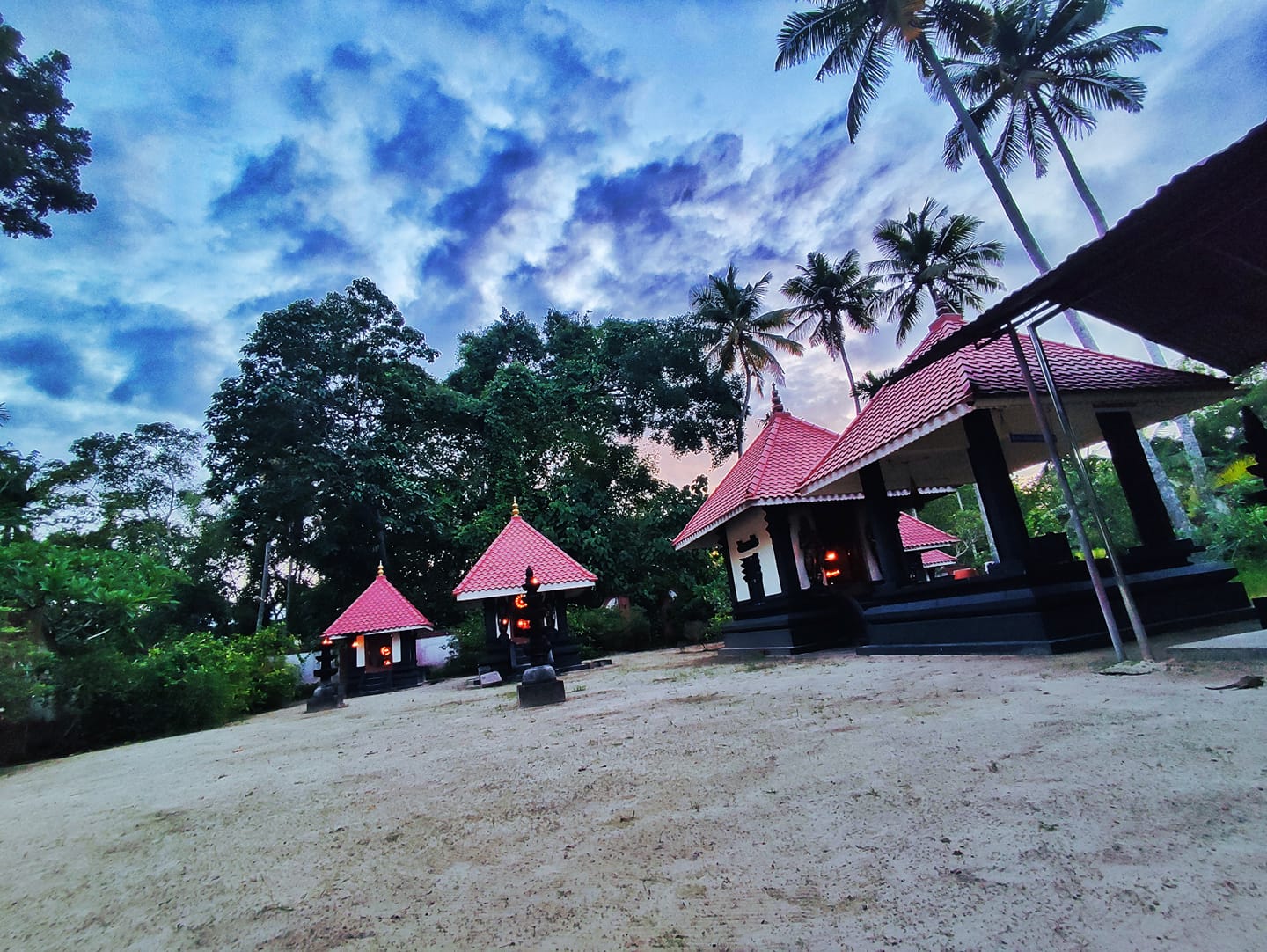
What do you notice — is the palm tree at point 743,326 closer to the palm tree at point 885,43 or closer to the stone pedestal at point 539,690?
the palm tree at point 885,43

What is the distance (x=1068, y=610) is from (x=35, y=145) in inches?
718

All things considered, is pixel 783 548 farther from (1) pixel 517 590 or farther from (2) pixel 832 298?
(2) pixel 832 298

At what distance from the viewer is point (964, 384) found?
6.00 meters

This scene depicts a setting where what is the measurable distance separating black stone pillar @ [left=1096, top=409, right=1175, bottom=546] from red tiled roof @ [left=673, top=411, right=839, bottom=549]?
4.10 m

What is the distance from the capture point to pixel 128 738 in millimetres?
10266

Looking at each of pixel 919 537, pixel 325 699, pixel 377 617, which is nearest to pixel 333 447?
pixel 377 617

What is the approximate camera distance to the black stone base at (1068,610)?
5766 mm

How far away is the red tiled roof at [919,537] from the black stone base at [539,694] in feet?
35.6

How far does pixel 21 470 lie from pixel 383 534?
14.8m

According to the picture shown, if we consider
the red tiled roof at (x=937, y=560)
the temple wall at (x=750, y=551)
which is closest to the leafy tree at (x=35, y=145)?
the temple wall at (x=750, y=551)

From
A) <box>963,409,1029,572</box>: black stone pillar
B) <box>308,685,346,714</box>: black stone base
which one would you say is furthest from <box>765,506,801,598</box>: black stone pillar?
<box>308,685,346,714</box>: black stone base

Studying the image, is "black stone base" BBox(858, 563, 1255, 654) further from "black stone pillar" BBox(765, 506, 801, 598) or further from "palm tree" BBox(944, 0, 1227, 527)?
"palm tree" BBox(944, 0, 1227, 527)

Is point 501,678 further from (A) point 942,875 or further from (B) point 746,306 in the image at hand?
(B) point 746,306

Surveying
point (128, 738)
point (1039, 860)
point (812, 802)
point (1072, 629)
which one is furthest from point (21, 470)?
point (1072, 629)
